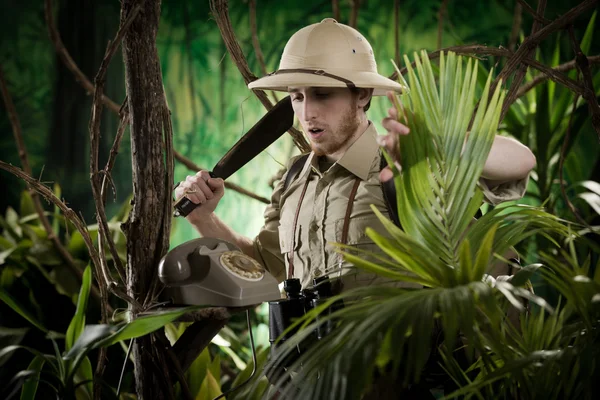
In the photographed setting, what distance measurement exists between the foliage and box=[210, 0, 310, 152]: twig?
93 cm

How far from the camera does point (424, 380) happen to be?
1413 millimetres

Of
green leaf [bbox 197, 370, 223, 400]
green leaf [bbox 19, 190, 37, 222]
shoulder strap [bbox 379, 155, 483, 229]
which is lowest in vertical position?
green leaf [bbox 197, 370, 223, 400]

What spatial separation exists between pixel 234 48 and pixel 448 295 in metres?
1.26

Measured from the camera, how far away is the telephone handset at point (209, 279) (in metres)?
1.36

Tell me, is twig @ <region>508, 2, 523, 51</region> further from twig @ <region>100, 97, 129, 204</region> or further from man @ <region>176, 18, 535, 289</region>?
twig @ <region>100, 97, 129, 204</region>

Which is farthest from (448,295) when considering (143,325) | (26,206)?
(26,206)

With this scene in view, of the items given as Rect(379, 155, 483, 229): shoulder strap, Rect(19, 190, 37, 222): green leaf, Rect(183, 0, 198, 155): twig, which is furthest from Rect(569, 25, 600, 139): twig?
Rect(19, 190, 37, 222): green leaf

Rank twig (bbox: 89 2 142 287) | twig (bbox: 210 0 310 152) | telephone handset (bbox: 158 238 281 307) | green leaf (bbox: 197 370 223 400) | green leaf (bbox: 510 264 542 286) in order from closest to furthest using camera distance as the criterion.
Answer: green leaf (bbox: 510 264 542 286) < telephone handset (bbox: 158 238 281 307) < twig (bbox: 89 2 142 287) < twig (bbox: 210 0 310 152) < green leaf (bbox: 197 370 223 400)

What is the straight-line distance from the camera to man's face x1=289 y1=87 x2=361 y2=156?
163 cm

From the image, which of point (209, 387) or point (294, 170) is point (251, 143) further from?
point (209, 387)

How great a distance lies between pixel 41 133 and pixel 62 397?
2.58 metres

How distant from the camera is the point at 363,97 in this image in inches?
67.1

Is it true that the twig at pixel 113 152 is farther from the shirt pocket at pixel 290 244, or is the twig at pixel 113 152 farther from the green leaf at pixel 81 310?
the shirt pocket at pixel 290 244

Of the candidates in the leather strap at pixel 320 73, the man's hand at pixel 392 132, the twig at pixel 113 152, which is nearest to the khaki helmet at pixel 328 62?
the leather strap at pixel 320 73
